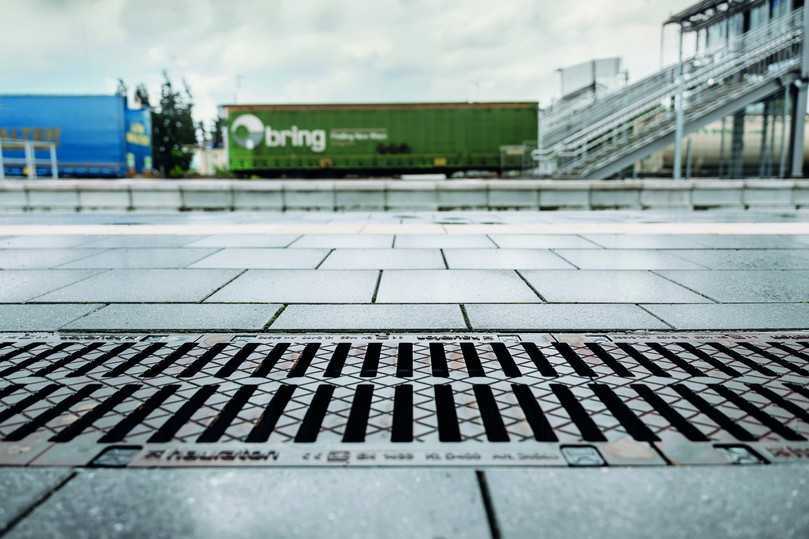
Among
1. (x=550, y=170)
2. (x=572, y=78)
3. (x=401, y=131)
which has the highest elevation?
(x=572, y=78)

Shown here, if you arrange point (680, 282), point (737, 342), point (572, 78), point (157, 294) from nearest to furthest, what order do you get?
point (737, 342), point (157, 294), point (680, 282), point (572, 78)

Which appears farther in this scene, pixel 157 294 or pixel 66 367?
pixel 157 294

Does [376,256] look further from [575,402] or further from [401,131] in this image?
[401,131]

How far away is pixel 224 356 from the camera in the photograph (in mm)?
3506

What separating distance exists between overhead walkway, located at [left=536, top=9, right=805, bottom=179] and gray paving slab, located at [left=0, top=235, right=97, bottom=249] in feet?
61.2

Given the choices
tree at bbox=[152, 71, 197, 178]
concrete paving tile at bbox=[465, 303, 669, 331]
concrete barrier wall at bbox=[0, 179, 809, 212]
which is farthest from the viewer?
tree at bbox=[152, 71, 197, 178]

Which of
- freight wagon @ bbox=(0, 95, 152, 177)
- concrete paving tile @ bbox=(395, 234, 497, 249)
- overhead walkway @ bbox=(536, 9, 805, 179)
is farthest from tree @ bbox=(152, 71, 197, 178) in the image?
concrete paving tile @ bbox=(395, 234, 497, 249)

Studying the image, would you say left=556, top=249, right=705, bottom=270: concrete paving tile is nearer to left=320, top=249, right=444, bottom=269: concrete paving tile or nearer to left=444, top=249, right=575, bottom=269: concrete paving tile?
left=444, top=249, right=575, bottom=269: concrete paving tile

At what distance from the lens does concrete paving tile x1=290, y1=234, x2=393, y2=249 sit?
835 centimetres

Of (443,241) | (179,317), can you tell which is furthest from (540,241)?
(179,317)

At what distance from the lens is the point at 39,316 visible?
4.51 meters

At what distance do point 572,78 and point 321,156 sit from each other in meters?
18.8

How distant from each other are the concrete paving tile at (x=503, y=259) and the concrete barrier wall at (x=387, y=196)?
25.3 ft

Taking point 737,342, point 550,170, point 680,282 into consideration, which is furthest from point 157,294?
point 550,170
